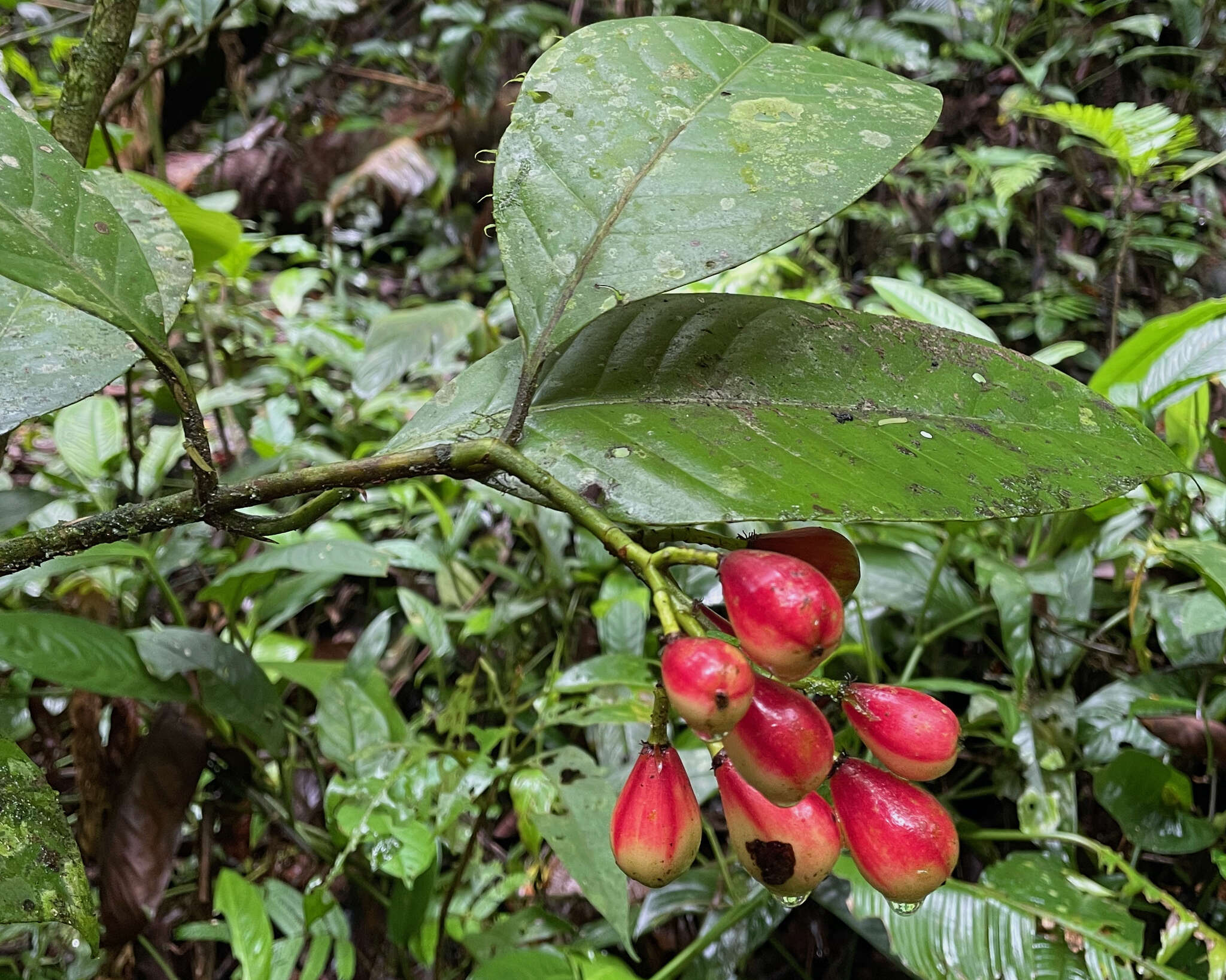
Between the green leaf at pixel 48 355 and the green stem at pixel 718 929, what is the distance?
752 mm

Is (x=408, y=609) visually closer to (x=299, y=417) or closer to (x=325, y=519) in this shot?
(x=325, y=519)

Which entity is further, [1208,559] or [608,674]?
[608,674]

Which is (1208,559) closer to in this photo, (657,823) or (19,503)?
(657,823)

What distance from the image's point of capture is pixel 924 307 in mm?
1100

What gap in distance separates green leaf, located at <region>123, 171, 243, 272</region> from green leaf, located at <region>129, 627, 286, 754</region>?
0.41 meters

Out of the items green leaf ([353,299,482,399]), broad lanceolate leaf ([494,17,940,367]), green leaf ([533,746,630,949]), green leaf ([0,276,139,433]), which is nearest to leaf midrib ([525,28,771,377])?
broad lanceolate leaf ([494,17,940,367])

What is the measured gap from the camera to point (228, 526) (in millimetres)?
363

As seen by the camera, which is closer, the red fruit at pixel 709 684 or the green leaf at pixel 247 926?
the red fruit at pixel 709 684

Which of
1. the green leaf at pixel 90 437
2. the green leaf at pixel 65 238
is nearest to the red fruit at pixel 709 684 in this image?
the green leaf at pixel 65 238

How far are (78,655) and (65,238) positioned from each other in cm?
49

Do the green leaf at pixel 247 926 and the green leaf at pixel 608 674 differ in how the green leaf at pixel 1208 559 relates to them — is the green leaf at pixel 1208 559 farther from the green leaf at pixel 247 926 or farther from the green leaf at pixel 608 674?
the green leaf at pixel 247 926

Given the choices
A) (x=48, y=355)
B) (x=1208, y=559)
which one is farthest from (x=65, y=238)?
(x=1208, y=559)

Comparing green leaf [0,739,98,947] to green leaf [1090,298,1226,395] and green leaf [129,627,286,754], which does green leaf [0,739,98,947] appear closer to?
green leaf [129,627,286,754]

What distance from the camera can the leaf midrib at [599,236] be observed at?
36 cm
